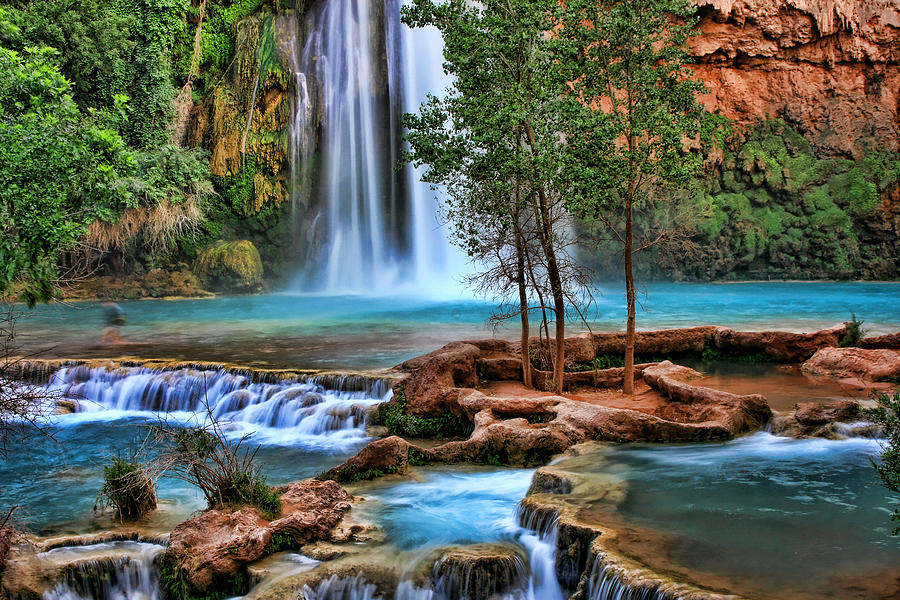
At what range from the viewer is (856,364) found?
45.9 feet

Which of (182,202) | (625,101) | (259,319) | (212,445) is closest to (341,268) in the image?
(182,202)

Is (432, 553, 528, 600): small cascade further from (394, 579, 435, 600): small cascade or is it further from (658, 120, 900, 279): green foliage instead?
(658, 120, 900, 279): green foliage

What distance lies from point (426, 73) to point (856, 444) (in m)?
28.6

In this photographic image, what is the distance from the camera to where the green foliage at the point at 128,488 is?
27.7 feet

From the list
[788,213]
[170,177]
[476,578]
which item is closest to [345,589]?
[476,578]

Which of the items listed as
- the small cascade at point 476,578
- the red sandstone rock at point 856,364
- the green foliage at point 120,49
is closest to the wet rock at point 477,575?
the small cascade at point 476,578

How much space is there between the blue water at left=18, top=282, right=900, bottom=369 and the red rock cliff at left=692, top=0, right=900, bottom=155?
8.92 metres

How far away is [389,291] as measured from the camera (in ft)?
115

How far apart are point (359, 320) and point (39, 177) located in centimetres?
1596

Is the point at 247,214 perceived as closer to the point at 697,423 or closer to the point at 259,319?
the point at 259,319

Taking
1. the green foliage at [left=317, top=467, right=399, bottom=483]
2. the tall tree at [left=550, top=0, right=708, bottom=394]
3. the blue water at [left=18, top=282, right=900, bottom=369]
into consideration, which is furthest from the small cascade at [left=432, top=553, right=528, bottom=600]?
the blue water at [left=18, top=282, right=900, bottom=369]

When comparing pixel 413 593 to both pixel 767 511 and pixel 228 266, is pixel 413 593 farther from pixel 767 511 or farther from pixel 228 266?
pixel 228 266

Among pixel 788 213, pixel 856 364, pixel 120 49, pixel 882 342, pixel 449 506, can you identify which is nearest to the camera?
pixel 449 506

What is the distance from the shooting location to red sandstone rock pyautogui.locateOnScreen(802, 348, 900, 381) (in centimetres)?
1338
